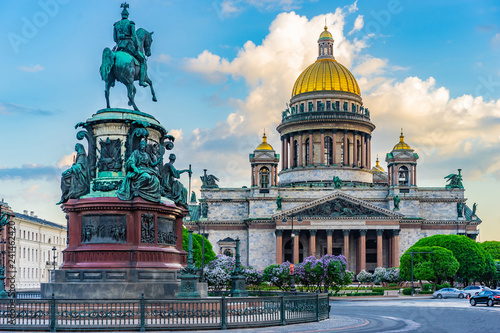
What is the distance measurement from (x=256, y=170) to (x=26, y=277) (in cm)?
3885

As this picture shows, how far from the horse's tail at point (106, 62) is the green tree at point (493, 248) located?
113841 millimetres

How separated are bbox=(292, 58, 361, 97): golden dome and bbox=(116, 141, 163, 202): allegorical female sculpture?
349 feet

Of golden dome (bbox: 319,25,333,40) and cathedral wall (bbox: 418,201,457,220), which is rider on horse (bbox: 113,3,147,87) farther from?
golden dome (bbox: 319,25,333,40)

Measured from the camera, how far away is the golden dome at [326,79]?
13388cm

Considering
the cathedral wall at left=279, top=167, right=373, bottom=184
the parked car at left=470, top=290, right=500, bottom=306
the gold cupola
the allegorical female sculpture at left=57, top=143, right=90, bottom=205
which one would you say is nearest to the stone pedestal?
the allegorical female sculpture at left=57, top=143, right=90, bottom=205

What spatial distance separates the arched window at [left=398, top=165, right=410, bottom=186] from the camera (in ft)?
398

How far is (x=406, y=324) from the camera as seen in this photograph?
3172 centimetres

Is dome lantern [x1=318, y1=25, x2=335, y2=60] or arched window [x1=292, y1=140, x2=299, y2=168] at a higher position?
dome lantern [x1=318, y1=25, x2=335, y2=60]

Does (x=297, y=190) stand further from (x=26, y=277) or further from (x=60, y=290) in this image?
(x=60, y=290)

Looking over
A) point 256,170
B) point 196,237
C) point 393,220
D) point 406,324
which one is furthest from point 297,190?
point 406,324

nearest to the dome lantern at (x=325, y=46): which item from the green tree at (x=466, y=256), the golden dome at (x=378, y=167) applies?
the golden dome at (x=378, y=167)

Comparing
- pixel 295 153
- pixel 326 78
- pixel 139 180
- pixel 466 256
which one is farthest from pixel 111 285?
pixel 326 78

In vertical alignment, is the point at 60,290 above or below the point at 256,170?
below

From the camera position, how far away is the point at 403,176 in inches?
4830
